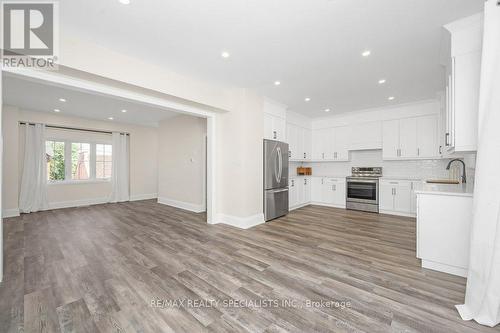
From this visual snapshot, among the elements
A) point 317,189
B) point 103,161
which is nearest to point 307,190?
point 317,189

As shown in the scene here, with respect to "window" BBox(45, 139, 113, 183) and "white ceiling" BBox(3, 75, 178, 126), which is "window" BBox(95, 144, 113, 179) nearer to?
"window" BBox(45, 139, 113, 183)

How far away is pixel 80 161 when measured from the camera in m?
6.26

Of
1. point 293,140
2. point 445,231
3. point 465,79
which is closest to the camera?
point 465,79

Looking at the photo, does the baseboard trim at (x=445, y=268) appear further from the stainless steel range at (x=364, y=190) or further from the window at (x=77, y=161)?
the window at (x=77, y=161)

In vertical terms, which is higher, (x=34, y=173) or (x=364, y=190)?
(x=34, y=173)

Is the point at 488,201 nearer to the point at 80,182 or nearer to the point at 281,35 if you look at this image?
the point at 281,35

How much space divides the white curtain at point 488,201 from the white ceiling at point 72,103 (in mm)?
4283

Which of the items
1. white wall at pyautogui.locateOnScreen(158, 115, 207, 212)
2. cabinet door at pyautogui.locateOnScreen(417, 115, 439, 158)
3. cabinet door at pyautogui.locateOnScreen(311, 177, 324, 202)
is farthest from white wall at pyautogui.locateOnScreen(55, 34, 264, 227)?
cabinet door at pyautogui.locateOnScreen(417, 115, 439, 158)

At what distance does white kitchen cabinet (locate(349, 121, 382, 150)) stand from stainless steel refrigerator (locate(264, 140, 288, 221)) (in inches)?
91.3

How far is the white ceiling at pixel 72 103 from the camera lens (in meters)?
3.75

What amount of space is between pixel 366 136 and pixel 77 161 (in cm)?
882

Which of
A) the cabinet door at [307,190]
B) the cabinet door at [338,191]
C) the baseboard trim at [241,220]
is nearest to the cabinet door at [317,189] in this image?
the cabinet door at [307,190]

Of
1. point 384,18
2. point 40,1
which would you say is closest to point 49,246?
point 40,1

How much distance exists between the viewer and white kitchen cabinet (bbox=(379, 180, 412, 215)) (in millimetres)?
4781
